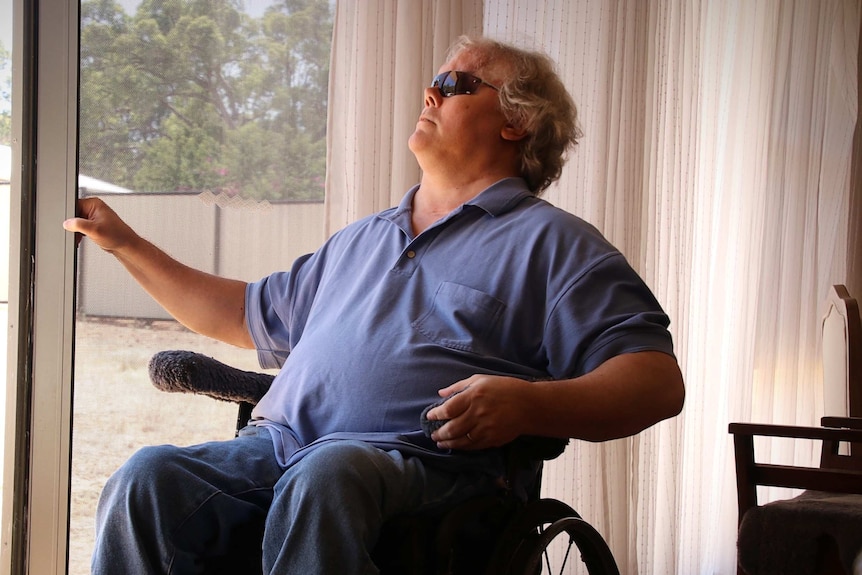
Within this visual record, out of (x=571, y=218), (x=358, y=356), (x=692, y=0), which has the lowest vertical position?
(x=358, y=356)

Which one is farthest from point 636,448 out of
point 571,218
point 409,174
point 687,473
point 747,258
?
point 571,218

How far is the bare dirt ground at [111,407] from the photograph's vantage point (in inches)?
74.7

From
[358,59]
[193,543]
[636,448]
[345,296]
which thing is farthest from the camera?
[636,448]

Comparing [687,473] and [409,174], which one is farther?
[687,473]

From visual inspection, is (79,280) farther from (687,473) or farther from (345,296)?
(687,473)

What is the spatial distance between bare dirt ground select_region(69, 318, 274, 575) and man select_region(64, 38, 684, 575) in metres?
0.25

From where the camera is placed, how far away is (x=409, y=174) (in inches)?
91.7

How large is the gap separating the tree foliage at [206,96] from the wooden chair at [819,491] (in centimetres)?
123

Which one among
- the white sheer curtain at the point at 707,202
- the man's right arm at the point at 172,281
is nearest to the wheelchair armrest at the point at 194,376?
the man's right arm at the point at 172,281

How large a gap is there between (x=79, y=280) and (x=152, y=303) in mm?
164

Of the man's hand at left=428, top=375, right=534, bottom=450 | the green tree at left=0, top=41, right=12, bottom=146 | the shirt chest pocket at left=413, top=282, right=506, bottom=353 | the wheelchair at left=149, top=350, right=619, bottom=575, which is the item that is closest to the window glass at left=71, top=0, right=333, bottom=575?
the green tree at left=0, top=41, right=12, bottom=146

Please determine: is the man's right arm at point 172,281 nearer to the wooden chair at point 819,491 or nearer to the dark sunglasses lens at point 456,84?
the dark sunglasses lens at point 456,84

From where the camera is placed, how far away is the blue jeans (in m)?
1.07

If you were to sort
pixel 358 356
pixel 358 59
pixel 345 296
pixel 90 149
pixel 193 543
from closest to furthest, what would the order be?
pixel 193 543 < pixel 358 356 < pixel 345 296 < pixel 90 149 < pixel 358 59
